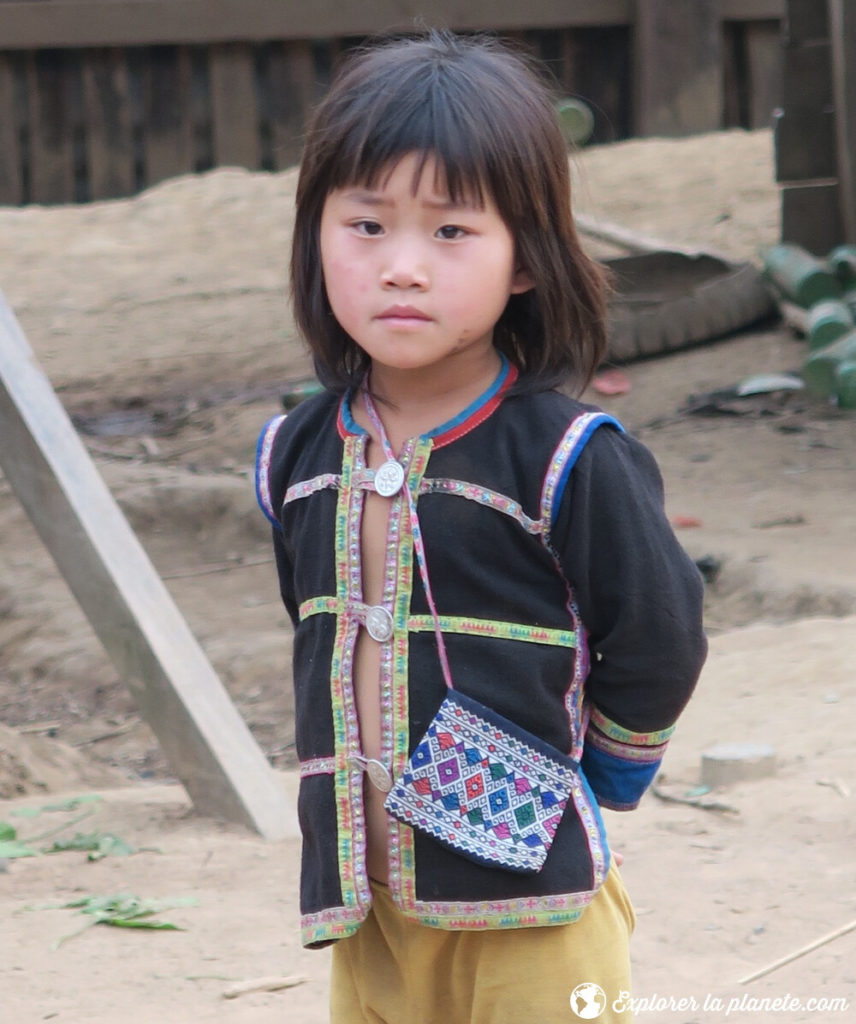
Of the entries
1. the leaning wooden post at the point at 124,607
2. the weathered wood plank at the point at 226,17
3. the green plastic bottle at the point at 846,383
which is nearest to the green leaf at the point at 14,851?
the leaning wooden post at the point at 124,607

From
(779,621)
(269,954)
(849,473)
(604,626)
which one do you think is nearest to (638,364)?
(849,473)

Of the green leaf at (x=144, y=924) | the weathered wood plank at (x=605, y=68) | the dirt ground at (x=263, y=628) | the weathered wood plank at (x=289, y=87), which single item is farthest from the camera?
the weathered wood plank at (x=605, y=68)

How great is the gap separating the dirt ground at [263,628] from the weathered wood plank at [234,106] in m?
0.64

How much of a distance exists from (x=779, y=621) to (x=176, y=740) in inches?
76.5

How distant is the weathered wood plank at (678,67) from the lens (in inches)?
392

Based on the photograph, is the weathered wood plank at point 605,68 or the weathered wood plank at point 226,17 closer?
the weathered wood plank at point 226,17

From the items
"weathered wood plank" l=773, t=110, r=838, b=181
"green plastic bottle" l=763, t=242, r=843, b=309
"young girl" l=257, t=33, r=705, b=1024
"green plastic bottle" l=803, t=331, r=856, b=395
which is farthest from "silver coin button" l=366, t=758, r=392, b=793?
"weathered wood plank" l=773, t=110, r=838, b=181

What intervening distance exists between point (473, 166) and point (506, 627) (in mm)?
462

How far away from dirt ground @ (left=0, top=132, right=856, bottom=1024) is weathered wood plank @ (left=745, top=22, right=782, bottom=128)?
→ 795mm

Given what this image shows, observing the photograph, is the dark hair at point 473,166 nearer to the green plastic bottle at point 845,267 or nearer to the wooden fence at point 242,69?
the green plastic bottle at point 845,267

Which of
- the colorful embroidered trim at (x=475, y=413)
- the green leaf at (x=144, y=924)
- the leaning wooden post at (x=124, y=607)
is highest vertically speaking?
the colorful embroidered trim at (x=475, y=413)

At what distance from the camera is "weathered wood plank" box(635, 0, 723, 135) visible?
9.95 metres

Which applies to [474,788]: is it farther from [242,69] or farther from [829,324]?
[242,69]

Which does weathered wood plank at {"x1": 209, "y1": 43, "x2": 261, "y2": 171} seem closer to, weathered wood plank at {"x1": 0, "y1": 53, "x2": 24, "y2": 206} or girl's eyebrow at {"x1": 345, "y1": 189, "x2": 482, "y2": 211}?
weathered wood plank at {"x1": 0, "y1": 53, "x2": 24, "y2": 206}
